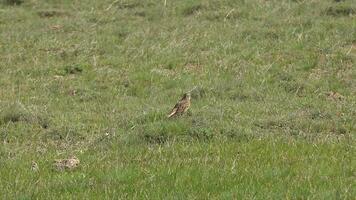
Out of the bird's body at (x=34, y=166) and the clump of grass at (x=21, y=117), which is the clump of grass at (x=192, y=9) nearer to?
the clump of grass at (x=21, y=117)

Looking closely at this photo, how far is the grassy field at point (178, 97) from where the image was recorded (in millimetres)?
7688

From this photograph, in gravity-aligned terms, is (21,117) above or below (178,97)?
above

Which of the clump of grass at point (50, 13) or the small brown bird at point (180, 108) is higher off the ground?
the small brown bird at point (180, 108)

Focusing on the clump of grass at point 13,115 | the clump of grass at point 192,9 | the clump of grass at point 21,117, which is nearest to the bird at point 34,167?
the clump of grass at point 21,117

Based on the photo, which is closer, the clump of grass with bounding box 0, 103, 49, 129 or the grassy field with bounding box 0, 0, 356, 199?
the grassy field with bounding box 0, 0, 356, 199

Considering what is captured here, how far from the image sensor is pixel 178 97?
1345 centimetres

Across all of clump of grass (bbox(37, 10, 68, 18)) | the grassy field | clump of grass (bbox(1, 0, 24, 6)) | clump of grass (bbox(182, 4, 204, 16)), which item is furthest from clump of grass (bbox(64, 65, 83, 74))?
clump of grass (bbox(1, 0, 24, 6))

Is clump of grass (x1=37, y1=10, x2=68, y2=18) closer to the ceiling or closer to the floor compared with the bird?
closer to the floor

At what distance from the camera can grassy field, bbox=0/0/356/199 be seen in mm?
7688

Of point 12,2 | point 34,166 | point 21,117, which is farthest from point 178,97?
point 12,2

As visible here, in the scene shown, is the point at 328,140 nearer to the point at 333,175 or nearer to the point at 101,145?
the point at 333,175

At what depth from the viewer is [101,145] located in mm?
9883

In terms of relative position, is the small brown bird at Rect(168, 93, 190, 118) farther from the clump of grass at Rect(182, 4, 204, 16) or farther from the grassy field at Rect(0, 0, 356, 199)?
the clump of grass at Rect(182, 4, 204, 16)

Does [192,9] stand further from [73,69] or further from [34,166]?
[34,166]
